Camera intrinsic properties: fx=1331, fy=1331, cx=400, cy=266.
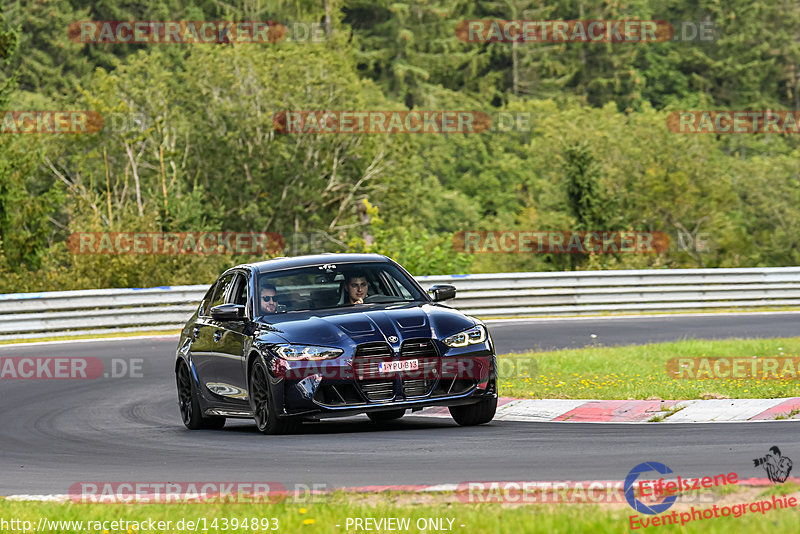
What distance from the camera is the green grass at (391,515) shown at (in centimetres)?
612

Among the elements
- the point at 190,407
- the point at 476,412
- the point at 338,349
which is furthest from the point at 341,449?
the point at 190,407

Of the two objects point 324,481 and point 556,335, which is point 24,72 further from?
point 324,481

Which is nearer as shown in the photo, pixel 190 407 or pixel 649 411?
pixel 649 411

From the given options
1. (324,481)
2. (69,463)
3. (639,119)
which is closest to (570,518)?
(324,481)

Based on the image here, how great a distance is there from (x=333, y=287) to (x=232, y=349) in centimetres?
109

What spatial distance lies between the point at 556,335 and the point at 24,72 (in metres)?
64.2

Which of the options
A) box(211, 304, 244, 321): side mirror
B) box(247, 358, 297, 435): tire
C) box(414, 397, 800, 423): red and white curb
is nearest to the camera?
box(247, 358, 297, 435): tire

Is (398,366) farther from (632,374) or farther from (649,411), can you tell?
(632,374)

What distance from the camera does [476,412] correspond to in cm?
1167
